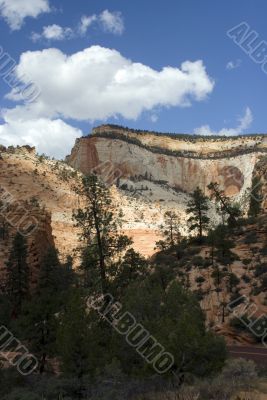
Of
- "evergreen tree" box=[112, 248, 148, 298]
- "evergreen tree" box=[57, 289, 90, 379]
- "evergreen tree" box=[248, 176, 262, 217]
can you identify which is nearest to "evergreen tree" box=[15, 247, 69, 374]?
"evergreen tree" box=[112, 248, 148, 298]

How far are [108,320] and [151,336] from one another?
5760mm

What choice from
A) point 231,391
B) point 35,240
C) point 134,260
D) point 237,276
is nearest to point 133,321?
point 231,391

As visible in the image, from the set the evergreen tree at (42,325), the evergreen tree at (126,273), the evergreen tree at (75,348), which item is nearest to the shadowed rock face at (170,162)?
the evergreen tree at (126,273)

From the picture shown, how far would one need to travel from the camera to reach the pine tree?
4178 cm

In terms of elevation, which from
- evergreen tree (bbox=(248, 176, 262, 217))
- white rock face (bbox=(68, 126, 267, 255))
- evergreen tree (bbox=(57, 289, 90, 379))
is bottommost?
evergreen tree (bbox=(57, 289, 90, 379))

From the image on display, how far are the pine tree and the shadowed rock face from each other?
105536 millimetres

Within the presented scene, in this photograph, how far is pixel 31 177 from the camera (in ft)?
265

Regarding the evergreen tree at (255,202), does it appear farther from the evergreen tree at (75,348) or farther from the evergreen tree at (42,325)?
the evergreen tree at (75,348)

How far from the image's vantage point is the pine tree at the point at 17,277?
4178 cm

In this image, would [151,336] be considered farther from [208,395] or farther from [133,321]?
Result: [208,395]

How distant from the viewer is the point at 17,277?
42.0 m

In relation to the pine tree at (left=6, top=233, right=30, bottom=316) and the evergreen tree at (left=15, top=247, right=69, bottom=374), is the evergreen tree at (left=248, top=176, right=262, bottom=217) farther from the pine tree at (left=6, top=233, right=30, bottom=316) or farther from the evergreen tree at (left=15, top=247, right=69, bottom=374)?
the evergreen tree at (left=15, top=247, right=69, bottom=374)

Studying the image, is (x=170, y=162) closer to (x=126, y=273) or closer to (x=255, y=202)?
(x=255, y=202)

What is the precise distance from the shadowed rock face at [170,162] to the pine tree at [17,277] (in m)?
106
